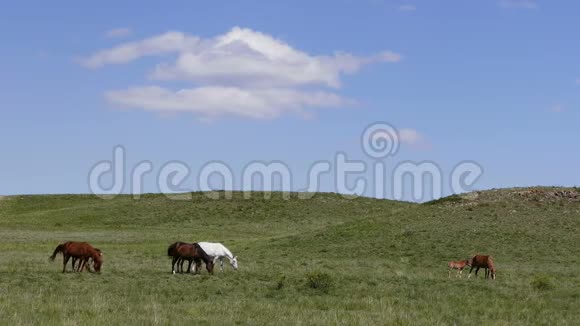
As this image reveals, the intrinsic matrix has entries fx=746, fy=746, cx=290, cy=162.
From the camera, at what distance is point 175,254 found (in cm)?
3078

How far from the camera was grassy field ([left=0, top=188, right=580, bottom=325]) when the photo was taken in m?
20.8

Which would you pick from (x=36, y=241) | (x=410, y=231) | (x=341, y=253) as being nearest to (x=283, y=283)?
(x=341, y=253)

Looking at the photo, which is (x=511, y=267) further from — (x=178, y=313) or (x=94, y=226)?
(x=94, y=226)

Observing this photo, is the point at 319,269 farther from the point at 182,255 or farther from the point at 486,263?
the point at 486,263

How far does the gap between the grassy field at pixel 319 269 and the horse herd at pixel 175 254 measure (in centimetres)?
78

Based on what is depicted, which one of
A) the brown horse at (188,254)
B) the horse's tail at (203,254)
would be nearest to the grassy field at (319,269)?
the brown horse at (188,254)

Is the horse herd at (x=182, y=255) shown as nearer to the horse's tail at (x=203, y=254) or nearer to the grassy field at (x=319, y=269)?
the horse's tail at (x=203, y=254)

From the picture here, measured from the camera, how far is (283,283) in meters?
27.3

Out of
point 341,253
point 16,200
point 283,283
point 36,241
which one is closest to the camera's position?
point 283,283

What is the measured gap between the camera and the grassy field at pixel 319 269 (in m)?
20.8

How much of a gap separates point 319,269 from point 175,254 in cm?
723

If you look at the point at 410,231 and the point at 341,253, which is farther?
the point at 410,231

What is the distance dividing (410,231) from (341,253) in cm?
667

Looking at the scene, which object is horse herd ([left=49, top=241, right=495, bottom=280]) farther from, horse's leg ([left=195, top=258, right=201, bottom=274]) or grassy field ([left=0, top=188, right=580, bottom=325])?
grassy field ([left=0, top=188, right=580, bottom=325])
